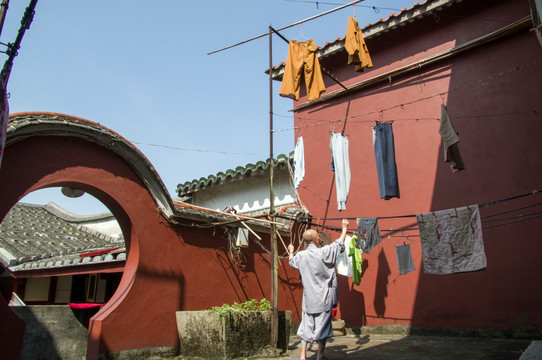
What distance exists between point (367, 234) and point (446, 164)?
8.24ft

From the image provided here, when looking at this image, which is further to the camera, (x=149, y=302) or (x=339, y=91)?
(x=339, y=91)

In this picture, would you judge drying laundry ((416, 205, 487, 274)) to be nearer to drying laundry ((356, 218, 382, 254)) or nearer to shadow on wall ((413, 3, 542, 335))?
drying laundry ((356, 218, 382, 254))

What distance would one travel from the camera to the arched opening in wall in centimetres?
1008

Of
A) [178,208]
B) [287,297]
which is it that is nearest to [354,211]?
[287,297]

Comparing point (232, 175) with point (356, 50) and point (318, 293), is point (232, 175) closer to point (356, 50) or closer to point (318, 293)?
point (356, 50)

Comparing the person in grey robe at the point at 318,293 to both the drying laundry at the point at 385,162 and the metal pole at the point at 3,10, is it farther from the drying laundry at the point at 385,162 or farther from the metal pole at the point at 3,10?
the metal pole at the point at 3,10

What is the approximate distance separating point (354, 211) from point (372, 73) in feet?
11.8

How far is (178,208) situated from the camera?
7.96m

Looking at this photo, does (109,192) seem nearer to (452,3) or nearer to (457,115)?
(457,115)

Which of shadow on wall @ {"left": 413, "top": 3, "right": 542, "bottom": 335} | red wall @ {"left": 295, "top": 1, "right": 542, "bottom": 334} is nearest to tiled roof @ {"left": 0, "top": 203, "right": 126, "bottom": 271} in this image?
red wall @ {"left": 295, "top": 1, "right": 542, "bottom": 334}

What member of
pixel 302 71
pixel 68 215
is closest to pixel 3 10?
pixel 302 71

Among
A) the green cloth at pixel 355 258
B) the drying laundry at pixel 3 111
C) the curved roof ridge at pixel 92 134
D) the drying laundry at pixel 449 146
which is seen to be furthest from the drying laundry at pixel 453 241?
the drying laundry at pixel 3 111

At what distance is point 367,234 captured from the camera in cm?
854

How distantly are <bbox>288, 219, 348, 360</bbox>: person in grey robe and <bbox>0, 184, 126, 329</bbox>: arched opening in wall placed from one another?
15.2 ft
